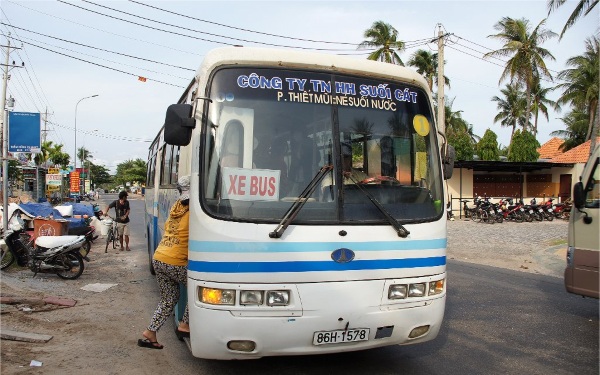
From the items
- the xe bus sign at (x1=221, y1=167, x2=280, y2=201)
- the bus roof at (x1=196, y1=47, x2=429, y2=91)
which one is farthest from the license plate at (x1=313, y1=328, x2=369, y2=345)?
the bus roof at (x1=196, y1=47, x2=429, y2=91)

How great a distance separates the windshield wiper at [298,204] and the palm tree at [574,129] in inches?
1778

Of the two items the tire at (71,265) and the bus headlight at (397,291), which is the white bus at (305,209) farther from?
the tire at (71,265)

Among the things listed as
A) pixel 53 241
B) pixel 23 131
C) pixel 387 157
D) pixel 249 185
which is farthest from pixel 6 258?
pixel 387 157

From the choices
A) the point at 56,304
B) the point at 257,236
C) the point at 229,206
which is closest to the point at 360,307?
the point at 257,236

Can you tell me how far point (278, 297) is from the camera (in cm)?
380

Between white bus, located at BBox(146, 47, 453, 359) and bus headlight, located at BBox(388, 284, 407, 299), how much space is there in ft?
0.04

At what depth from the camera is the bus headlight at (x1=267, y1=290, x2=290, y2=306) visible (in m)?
3.79

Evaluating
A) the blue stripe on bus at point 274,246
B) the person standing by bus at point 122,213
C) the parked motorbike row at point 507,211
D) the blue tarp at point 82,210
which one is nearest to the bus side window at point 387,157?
the blue stripe on bus at point 274,246

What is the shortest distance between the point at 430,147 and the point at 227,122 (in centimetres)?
190

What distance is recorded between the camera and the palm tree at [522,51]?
3372 centimetres

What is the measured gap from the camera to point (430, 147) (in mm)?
4629

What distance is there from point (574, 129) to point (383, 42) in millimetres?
21108

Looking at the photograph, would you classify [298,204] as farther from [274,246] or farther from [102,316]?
[102,316]

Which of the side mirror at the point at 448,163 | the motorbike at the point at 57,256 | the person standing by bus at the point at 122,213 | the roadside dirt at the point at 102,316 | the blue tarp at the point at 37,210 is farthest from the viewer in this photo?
the person standing by bus at the point at 122,213
